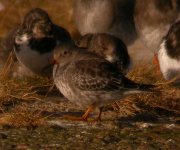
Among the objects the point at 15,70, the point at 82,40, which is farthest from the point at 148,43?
the point at 15,70

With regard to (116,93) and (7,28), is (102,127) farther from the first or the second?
(7,28)

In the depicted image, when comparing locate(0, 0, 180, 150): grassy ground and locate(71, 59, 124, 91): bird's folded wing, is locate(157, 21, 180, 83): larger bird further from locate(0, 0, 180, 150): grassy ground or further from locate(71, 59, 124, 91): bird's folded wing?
locate(71, 59, 124, 91): bird's folded wing

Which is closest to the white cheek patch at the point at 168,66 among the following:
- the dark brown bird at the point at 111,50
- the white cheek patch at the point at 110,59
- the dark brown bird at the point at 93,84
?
the dark brown bird at the point at 111,50

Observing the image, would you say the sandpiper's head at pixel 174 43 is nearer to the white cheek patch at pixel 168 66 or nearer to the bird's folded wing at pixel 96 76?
the white cheek patch at pixel 168 66

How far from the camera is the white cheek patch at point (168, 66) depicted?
9.32m

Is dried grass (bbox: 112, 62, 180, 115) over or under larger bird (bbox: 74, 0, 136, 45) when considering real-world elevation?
under

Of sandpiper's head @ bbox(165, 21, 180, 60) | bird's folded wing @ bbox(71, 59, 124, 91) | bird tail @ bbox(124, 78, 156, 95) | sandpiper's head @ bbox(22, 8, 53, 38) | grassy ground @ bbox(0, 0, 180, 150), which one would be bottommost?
grassy ground @ bbox(0, 0, 180, 150)

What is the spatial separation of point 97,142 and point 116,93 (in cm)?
66

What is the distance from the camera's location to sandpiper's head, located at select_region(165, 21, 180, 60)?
30.9 ft

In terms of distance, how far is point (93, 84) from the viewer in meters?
7.63

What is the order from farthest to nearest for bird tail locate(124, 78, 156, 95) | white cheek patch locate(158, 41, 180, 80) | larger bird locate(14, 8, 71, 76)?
larger bird locate(14, 8, 71, 76)
white cheek patch locate(158, 41, 180, 80)
bird tail locate(124, 78, 156, 95)

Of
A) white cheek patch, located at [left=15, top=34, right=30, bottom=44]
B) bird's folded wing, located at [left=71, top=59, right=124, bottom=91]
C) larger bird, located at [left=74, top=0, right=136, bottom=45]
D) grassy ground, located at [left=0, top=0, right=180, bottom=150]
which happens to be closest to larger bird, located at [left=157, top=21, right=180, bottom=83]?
grassy ground, located at [left=0, top=0, right=180, bottom=150]

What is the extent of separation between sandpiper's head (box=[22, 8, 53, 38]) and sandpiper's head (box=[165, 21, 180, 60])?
1666 mm

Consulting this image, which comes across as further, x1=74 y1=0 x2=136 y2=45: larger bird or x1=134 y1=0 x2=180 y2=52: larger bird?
x1=74 y1=0 x2=136 y2=45: larger bird
